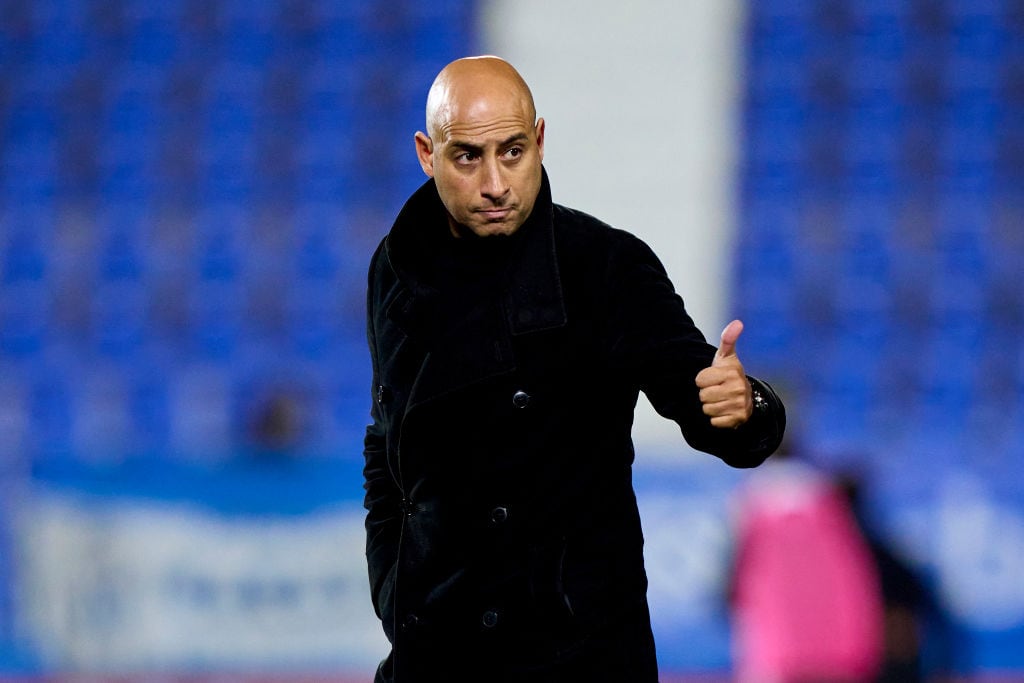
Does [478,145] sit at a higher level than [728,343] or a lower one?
higher

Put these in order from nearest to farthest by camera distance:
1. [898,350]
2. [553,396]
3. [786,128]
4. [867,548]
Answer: [553,396], [867,548], [898,350], [786,128]

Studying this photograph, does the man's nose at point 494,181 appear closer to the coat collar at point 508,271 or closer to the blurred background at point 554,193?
the coat collar at point 508,271

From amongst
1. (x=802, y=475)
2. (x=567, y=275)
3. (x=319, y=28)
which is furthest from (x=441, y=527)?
(x=319, y=28)

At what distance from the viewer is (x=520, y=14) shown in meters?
7.82

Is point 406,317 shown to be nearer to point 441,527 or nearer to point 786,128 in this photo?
point 441,527

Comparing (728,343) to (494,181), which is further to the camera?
(494,181)

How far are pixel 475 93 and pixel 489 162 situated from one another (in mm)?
93

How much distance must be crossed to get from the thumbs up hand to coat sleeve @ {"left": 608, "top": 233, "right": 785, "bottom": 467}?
3 centimetres

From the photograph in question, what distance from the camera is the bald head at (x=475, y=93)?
1.87 metres

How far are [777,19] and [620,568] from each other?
6236 millimetres

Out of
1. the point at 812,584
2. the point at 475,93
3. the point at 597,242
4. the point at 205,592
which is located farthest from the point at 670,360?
the point at 205,592

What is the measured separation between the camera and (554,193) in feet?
24.6

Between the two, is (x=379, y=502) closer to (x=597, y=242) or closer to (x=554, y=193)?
(x=597, y=242)

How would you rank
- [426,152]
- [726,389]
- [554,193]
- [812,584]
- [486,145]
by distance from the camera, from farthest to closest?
1. [554,193]
2. [812,584]
3. [426,152]
4. [486,145]
5. [726,389]
